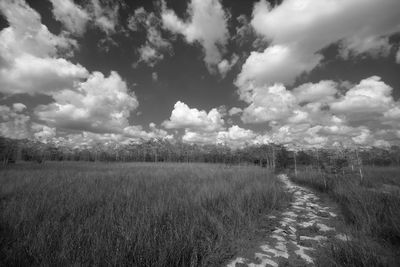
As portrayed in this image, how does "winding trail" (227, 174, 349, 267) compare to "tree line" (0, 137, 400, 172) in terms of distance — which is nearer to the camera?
"winding trail" (227, 174, 349, 267)

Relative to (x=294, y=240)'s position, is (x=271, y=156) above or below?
above

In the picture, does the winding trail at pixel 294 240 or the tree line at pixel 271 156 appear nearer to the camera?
the winding trail at pixel 294 240

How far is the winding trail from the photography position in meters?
3.46

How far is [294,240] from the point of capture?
14.5 ft

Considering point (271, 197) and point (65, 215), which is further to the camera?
point (271, 197)

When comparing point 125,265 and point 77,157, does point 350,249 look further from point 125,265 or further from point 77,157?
point 77,157

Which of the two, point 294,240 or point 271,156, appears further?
point 271,156

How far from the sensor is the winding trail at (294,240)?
3.46m

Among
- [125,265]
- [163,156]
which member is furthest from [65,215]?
[163,156]

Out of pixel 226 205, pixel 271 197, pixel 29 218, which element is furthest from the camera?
pixel 271 197

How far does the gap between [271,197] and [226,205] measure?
2.82 m

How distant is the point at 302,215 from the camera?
6574 millimetres

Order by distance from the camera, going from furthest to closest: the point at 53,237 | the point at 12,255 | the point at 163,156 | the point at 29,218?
1. the point at 163,156
2. the point at 29,218
3. the point at 53,237
4. the point at 12,255

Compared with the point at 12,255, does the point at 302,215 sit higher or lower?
lower
